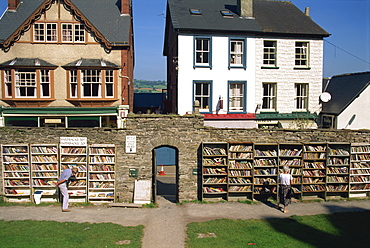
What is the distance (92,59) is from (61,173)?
38.1 feet

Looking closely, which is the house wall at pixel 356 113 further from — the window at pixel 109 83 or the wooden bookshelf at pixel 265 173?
the window at pixel 109 83

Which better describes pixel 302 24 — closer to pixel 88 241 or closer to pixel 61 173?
pixel 61 173

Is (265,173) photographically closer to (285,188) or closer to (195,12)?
(285,188)

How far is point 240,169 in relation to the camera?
616 inches

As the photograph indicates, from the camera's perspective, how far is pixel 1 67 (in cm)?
2373

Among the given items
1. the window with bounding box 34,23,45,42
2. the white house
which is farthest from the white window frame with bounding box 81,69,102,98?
the white house

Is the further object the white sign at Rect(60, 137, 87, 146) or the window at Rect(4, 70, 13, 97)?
the window at Rect(4, 70, 13, 97)

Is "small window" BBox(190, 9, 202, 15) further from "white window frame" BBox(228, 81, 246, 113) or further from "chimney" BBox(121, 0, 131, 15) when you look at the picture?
"white window frame" BBox(228, 81, 246, 113)

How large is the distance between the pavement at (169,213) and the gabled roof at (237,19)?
13.5m

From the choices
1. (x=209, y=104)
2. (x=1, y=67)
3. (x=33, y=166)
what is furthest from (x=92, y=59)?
(x=33, y=166)

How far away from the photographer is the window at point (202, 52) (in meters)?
24.1

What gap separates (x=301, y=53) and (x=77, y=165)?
1883 cm

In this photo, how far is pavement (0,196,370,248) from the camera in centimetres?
1302

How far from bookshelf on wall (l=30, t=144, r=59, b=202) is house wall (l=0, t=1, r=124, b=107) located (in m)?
9.58
